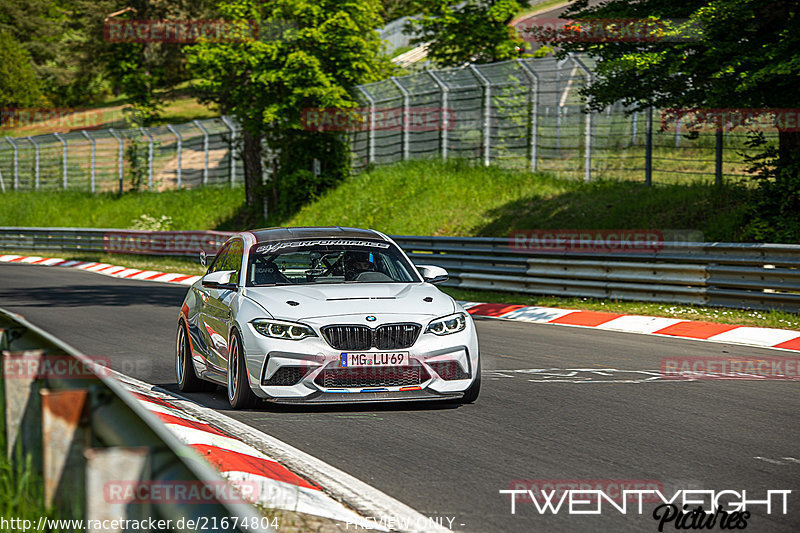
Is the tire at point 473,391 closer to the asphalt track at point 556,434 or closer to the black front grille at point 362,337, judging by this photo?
the asphalt track at point 556,434

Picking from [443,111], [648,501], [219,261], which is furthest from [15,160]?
[648,501]

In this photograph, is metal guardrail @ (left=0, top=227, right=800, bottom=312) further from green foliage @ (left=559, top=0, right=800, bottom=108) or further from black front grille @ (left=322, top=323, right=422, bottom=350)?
black front grille @ (left=322, top=323, right=422, bottom=350)

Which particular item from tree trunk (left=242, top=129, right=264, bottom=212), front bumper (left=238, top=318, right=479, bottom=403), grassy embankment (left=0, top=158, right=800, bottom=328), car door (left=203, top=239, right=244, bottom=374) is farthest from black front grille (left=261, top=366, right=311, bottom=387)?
tree trunk (left=242, top=129, right=264, bottom=212)

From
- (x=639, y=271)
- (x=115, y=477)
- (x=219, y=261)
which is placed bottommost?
(x=639, y=271)

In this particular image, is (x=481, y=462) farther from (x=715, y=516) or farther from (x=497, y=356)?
(x=497, y=356)

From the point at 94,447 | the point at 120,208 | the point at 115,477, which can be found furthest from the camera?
the point at 120,208

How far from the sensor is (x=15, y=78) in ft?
270

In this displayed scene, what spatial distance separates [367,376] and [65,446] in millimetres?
4145

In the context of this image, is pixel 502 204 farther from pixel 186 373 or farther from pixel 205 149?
pixel 205 149

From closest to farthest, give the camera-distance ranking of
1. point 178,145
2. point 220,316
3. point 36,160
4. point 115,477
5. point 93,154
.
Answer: point 115,477 < point 220,316 < point 178,145 < point 93,154 < point 36,160

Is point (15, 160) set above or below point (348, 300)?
below

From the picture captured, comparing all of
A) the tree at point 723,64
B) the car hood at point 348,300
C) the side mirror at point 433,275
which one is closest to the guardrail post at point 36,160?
the tree at point 723,64

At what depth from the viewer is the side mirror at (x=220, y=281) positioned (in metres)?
8.63

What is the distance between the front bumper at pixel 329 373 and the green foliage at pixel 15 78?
80.7 meters
